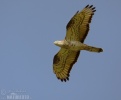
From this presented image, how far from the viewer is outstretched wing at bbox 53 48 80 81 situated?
1316 cm

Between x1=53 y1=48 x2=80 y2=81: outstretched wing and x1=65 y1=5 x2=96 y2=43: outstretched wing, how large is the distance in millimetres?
818

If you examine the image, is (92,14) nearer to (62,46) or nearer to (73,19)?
(73,19)

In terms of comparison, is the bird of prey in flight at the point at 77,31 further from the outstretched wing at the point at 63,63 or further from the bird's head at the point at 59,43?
the outstretched wing at the point at 63,63

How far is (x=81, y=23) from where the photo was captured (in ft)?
40.9

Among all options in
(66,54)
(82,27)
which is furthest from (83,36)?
(66,54)

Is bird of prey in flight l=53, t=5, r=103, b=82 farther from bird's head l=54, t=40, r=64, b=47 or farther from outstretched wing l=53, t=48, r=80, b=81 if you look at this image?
outstretched wing l=53, t=48, r=80, b=81

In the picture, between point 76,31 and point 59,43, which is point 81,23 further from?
point 59,43

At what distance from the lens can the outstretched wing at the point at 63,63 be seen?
43.2ft

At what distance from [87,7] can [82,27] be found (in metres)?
0.71

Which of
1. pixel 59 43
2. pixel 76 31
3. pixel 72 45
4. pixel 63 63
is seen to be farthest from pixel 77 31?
pixel 63 63

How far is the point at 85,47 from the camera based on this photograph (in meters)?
12.0

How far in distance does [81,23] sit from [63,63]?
5.79 ft

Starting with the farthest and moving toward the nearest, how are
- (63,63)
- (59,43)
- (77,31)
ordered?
(63,63) → (77,31) → (59,43)

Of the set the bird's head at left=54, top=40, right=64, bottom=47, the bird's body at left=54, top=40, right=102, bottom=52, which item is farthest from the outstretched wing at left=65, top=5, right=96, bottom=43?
the bird's head at left=54, top=40, right=64, bottom=47
